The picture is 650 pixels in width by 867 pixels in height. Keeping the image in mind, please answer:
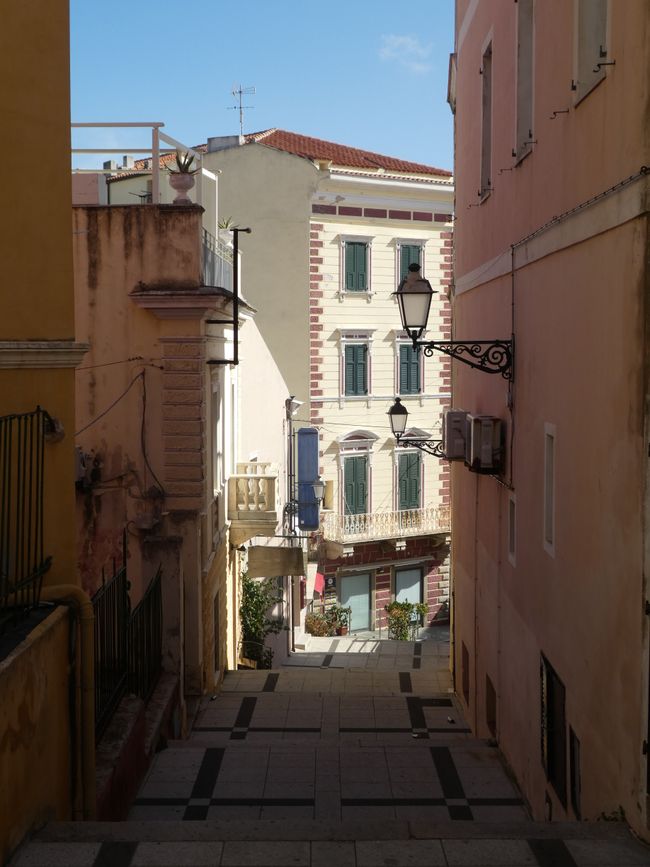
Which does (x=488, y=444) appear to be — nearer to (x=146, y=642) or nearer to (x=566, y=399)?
(x=566, y=399)

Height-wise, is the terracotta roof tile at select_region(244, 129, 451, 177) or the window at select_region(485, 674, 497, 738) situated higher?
the terracotta roof tile at select_region(244, 129, 451, 177)

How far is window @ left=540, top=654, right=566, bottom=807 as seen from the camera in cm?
758

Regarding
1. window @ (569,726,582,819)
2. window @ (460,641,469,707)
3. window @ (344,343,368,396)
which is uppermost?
window @ (344,343,368,396)

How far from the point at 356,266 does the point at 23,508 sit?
22.4 metres

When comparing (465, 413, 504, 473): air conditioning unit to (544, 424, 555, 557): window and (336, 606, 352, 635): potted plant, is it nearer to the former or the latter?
(544, 424, 555, 557): window

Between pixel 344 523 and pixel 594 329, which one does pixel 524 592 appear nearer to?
pixel 594 329

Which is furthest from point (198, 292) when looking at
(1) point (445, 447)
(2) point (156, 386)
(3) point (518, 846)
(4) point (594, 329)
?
(3) point (518, 846)

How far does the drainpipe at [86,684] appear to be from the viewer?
23.5ft

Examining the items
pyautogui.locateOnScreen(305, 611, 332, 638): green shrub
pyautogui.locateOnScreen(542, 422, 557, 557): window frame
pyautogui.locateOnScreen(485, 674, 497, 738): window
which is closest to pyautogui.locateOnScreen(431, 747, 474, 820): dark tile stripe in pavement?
pyautogui.locateOnScreen(485, 674, 497, 738): window

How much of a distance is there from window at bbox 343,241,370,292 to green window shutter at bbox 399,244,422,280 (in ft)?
3.56

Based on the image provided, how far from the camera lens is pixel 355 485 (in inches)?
1140

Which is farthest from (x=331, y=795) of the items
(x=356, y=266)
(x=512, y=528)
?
(x=356, y=266)

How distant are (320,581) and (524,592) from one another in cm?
1862

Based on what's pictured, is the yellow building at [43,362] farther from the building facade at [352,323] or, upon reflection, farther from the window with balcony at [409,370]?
the window with balcony at [409,370]
